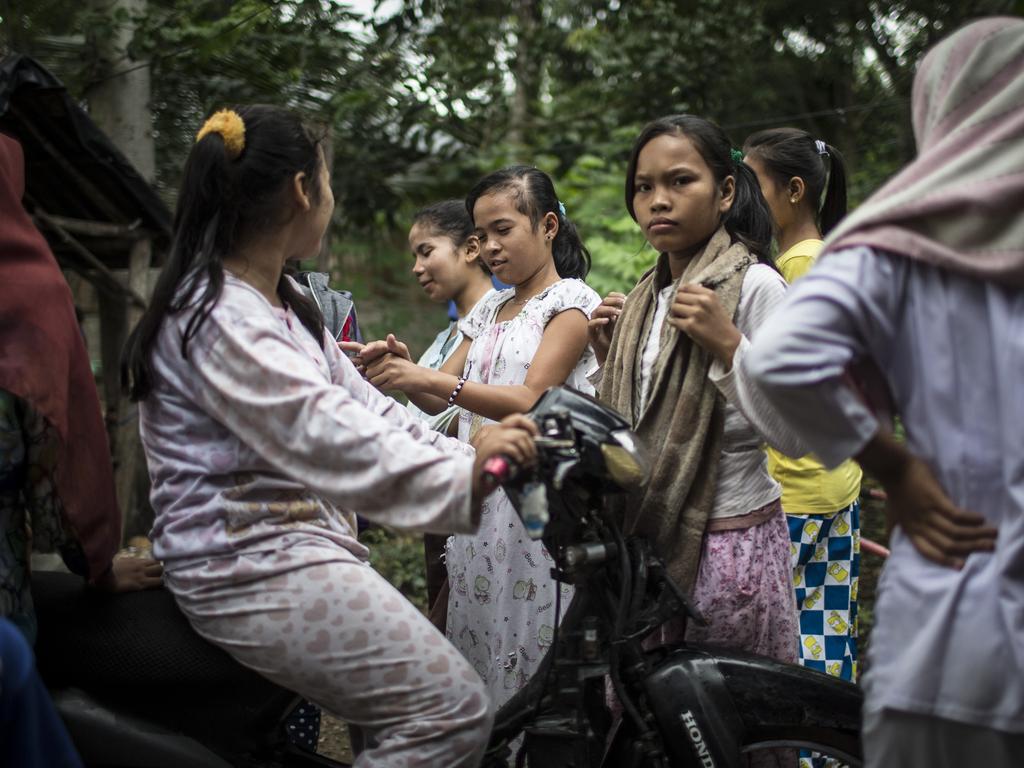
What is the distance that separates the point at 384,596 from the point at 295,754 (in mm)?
624

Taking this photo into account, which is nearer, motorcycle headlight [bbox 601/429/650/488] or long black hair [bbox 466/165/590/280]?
motorcycle headlight [bbox 601/429/650/488]

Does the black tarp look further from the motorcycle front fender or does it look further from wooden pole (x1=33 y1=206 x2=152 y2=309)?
the motorcycle front fender

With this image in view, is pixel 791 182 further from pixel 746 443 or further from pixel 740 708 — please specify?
pixel 740 708

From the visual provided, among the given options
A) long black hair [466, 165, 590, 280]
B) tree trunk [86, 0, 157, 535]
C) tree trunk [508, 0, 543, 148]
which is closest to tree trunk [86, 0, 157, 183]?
tree trunk [86, 0, 157, 535]

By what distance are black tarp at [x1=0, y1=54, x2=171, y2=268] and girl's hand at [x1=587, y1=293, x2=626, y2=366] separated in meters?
3.14

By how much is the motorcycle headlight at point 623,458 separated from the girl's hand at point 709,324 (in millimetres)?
390

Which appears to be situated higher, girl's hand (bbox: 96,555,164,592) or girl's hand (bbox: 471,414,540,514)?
girl's hand (bbox: 471,414,540,514)

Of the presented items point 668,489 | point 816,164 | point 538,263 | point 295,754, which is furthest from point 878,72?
point 295,754

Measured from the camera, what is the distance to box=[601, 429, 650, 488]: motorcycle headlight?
6.90ft

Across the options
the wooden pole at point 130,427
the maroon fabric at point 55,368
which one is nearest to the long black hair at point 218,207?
the maroon fabric at point 55,368

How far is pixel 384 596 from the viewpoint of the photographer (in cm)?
210

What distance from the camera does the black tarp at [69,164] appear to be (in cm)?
479

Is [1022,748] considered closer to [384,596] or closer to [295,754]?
[384,596]

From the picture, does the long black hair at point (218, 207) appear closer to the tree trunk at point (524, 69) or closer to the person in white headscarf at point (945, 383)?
the person in white headscarf at point (945, 383)
